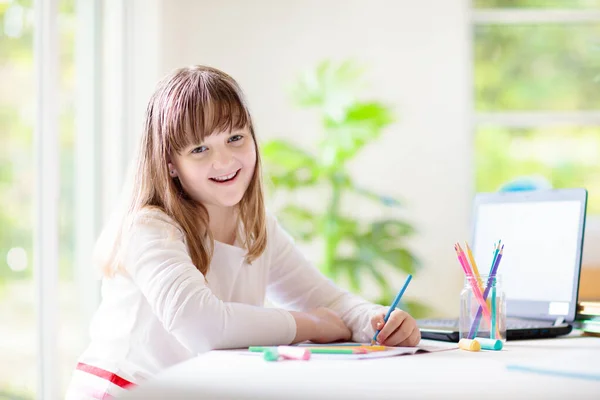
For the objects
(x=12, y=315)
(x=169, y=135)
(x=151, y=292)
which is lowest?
(x=12, y=315)

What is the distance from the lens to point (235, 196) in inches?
55.2

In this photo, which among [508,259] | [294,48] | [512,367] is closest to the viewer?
[512,367]

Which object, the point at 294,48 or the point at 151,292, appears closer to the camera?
the point at 151,292

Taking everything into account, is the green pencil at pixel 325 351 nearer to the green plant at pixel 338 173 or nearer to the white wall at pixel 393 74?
the green plant at pixel 338 173

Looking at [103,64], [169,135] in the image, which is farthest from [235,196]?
[103,64]

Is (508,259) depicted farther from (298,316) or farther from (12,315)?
(12,315)

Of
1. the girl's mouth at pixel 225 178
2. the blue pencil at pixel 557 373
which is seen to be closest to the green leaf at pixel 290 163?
the girl's mouth at pixel 225 178

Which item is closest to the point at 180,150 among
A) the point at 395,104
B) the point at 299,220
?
the point at 299,220

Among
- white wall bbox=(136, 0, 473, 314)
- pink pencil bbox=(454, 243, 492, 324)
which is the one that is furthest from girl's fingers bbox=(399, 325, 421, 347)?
white wall bbox=(136, 0, 473, 314)

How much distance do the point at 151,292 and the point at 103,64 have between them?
2.17 metres

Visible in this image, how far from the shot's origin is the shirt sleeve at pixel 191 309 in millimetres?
1169

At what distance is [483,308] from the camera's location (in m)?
1.24

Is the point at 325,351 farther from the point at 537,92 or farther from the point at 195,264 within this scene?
the point at 537,92

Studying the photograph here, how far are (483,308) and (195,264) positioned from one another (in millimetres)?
478
